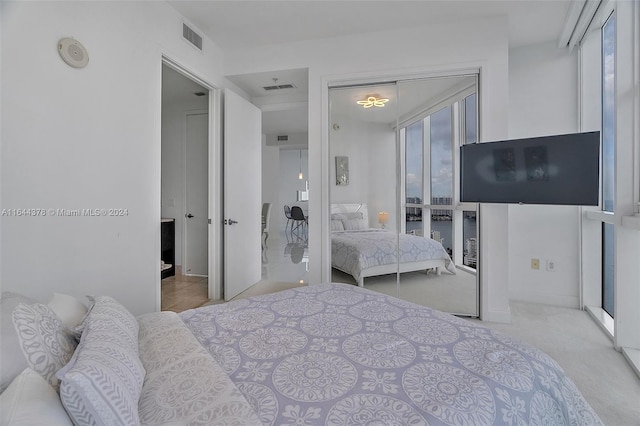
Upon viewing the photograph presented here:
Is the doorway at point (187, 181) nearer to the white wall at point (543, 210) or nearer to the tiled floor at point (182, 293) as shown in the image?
the tiled floor at point (182, 293)

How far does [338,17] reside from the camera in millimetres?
2932

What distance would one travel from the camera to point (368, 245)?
3.35 metres

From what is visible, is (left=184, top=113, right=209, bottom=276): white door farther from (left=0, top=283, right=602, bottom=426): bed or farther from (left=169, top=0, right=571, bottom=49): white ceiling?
(left=0, top=283, right=602, bottom=426): bed

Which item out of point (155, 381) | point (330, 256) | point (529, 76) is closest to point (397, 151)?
point (330, 256)

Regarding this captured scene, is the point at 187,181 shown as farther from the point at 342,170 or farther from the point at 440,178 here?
the point at 440,178

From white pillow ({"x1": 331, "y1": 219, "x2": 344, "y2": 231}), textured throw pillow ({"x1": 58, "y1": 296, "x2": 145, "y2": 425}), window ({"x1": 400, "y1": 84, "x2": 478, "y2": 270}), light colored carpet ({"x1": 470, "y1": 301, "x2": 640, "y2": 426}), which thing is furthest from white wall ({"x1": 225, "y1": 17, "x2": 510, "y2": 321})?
textured throw pillow ({"x1": 58, "y1": 296, "x2": 145, "y2": 425})

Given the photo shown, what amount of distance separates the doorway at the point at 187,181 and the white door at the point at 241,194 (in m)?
0.96

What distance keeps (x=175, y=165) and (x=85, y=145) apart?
291 centimetres

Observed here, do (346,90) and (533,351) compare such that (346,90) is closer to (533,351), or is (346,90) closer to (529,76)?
(529,76)

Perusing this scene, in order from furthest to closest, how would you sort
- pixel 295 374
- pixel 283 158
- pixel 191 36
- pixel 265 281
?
pixel 283 158 < pixel 265 281 < pixel 191 36 < pixel 295 374

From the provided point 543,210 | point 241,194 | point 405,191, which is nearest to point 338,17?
point 405,191

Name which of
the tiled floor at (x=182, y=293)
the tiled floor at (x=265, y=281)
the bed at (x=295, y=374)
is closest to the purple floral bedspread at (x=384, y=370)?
the bed at (x=295, y=374)

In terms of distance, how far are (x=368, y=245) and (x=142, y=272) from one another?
2.16 meters

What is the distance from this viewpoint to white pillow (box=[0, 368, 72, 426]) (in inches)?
23.9
